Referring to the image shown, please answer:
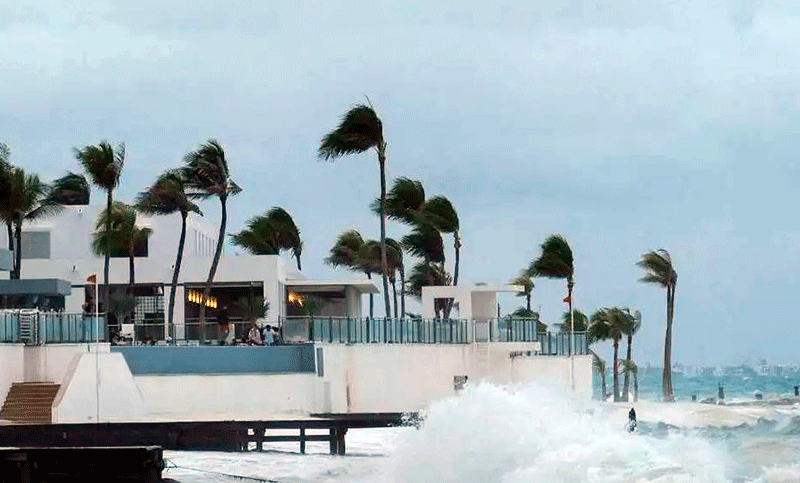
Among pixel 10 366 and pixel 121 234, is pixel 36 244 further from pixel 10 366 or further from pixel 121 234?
pixel 10 366

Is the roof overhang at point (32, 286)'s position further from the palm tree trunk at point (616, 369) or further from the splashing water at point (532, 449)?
the palm tree trunk at point (616, 369)

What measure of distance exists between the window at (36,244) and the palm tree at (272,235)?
1082 centimetres

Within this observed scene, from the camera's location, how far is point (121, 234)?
72.0 metres

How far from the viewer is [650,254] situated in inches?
3957

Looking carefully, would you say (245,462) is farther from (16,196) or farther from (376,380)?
(16,196)

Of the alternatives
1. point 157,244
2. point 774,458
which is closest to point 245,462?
point 774,458

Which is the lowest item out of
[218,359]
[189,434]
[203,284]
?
[189,434]

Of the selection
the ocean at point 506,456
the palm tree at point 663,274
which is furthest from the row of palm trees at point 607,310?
the ocean at point 506,456

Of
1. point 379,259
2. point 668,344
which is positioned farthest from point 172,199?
point 668,344

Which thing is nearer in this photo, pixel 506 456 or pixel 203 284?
pixel 506 456

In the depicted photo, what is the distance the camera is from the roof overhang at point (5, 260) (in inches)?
2341

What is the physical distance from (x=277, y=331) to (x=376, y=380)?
3200mm

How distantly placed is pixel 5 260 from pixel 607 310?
61.5m

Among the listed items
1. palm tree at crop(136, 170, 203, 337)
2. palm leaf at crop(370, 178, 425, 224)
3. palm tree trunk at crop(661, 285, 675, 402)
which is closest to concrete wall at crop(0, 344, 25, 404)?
palm tree at crop(136, 170, 203, 337)
